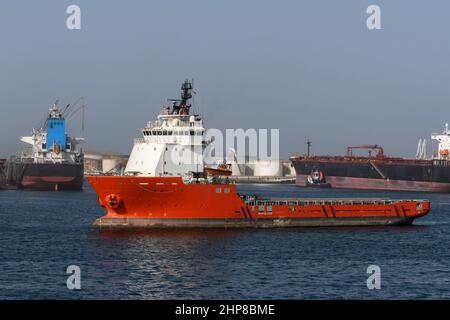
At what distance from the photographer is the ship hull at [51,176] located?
108 m

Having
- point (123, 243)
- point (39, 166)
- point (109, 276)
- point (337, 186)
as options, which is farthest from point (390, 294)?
point (337, 186)

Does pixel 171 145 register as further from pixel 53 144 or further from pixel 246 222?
pixel 53 144

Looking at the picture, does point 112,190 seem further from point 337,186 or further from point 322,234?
point 337,186

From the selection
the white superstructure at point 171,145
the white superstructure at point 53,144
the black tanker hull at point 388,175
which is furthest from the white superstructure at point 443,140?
the white superstructure at point 171,145

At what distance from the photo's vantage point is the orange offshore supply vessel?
44.6 m

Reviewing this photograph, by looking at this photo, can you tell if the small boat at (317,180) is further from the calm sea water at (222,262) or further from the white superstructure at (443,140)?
the calm sea water at (222,262)

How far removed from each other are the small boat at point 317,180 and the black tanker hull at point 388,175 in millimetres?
995

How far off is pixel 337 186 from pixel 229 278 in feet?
337

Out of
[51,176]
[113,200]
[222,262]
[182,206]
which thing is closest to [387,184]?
[51,176]

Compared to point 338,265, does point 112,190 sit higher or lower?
higher

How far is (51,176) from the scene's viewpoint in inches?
4269

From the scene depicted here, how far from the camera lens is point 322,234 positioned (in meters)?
47.4
